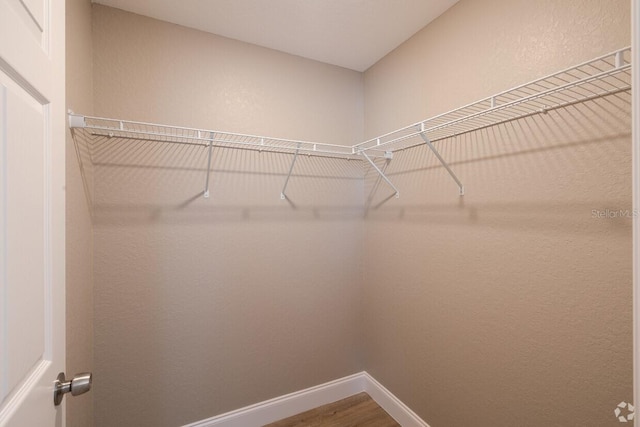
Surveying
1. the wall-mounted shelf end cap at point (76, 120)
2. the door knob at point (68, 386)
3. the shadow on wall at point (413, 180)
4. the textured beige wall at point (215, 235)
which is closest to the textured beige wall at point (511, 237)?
the shadow on wall at point (413, 180)

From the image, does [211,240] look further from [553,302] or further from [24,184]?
[553,302]

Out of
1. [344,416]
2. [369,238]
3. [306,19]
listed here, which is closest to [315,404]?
[344,416]

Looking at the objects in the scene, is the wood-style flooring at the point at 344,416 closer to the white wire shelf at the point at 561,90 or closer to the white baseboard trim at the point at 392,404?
the white baseboard trim at the point at 392,404

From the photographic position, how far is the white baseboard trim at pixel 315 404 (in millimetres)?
1642

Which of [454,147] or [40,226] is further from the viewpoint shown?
[454,147]

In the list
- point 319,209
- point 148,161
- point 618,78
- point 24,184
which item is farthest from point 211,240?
point 618,78

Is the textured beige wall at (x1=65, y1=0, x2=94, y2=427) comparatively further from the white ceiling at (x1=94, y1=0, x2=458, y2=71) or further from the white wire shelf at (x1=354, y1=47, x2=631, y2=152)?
the white wire shelf at (x1=354, y1=47, x2=631, y2=152)

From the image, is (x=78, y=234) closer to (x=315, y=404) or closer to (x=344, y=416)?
(x=315, y=404)

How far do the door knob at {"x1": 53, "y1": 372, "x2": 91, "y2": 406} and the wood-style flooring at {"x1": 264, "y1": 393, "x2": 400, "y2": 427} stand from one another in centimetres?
144

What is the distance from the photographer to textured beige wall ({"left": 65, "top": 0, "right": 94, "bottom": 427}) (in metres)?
1.05

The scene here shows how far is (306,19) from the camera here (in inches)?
59.5

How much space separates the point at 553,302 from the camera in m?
1.04

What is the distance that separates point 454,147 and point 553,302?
0.81 m

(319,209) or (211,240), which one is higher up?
(319,209)
